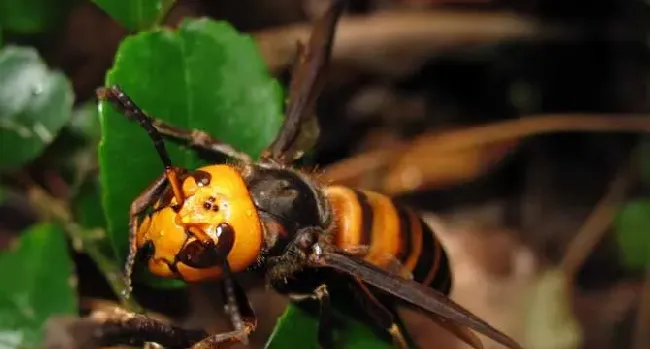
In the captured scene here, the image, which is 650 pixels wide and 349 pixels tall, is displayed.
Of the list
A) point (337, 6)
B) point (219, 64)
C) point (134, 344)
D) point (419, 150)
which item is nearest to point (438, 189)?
point (419, 150)

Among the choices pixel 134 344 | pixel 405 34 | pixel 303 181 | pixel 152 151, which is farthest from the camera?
pixel 405 34

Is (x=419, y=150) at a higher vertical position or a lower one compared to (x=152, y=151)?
higher

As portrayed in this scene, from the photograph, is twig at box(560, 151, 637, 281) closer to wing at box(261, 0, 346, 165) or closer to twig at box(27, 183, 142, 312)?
wing at box(261, 0, 346, 165)

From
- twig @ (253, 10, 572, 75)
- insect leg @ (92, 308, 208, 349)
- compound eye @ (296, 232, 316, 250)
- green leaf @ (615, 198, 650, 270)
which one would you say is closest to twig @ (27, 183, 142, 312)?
insect leg @ (92, 308, 208, 349)

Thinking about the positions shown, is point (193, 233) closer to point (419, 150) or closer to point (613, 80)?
point (419, 150)

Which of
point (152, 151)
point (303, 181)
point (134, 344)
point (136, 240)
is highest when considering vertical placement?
point (303, 181)

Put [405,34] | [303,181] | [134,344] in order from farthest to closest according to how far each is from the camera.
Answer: [405,34]
[303,181]
[134,344]

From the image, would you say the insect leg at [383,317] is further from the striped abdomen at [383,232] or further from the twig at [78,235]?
the twig at [78,235]
